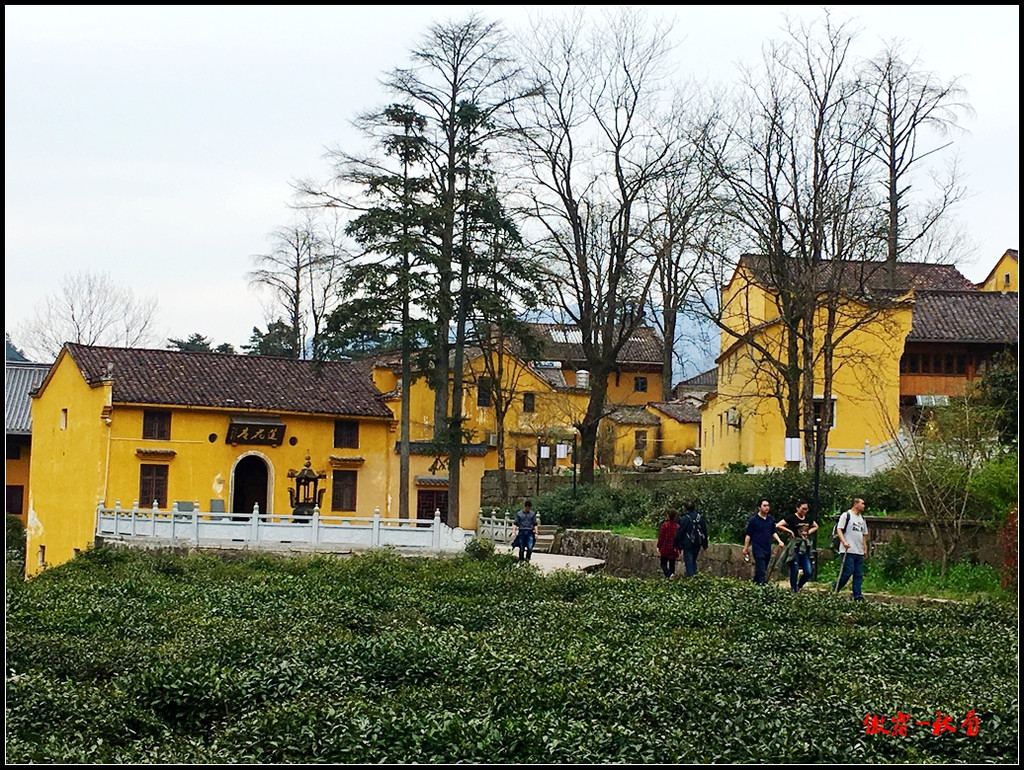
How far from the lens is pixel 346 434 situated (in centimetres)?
4125

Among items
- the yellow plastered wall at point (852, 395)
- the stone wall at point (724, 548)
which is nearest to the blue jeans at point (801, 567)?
the stone wall at point (724, 548)

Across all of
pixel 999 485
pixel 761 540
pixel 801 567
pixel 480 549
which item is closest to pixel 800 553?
pixel 801 567

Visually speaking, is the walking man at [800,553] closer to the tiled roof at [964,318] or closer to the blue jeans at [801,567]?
the blue jeans at [801,567]

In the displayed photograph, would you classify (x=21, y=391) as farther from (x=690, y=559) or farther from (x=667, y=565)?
(x=690, y=559)

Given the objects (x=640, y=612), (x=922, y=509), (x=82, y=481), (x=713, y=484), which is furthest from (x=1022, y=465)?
(x=82, y=481)

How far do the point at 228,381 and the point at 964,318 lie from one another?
23.6 meters

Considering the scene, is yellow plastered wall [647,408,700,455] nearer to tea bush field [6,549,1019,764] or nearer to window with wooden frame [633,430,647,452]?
window with wooden frame [633,430,647,452]

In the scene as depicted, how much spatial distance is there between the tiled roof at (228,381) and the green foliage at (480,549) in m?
13.7

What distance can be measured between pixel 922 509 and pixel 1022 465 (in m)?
11.9

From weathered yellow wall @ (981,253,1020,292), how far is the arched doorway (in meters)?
33.9

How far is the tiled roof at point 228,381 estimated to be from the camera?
38531mm

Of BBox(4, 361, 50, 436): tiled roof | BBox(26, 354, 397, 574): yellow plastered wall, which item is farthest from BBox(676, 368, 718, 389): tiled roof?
BBox(4, 361, 50, 436): tiled roof

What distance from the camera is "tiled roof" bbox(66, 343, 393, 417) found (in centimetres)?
3853

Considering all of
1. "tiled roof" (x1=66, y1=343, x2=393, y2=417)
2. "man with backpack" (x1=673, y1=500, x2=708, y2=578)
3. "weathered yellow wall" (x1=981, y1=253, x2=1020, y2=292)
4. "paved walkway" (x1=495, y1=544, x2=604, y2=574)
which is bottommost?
"paved walkway" (x1=495, y1=544, x2=604, y2=574)
